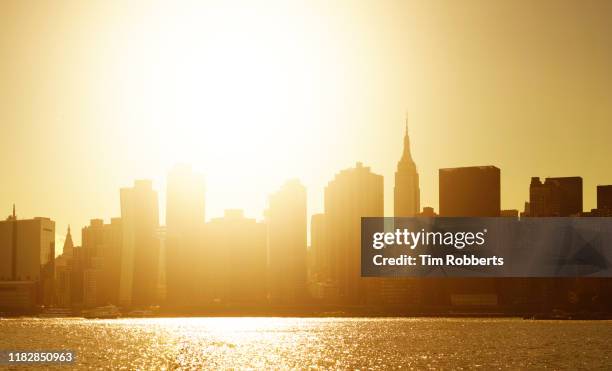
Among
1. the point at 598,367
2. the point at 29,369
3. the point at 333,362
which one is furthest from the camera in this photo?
the point at 333,362

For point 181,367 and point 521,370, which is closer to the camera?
point 521,370

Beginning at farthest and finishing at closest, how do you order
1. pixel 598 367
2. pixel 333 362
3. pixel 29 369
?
pixel 333 362 < pixel 598 367 < pixel 29 369

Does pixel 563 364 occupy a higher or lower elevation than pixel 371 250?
lower

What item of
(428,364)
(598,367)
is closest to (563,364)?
(598,367)

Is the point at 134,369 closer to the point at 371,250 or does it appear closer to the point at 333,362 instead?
the point at 333,362

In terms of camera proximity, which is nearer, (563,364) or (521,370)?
(521,370)

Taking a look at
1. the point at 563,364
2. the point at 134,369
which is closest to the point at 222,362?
the point at 134,369

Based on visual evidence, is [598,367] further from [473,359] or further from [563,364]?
[473,359]

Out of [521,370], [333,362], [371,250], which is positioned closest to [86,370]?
[333,362]

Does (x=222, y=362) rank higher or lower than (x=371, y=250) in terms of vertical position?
lower
